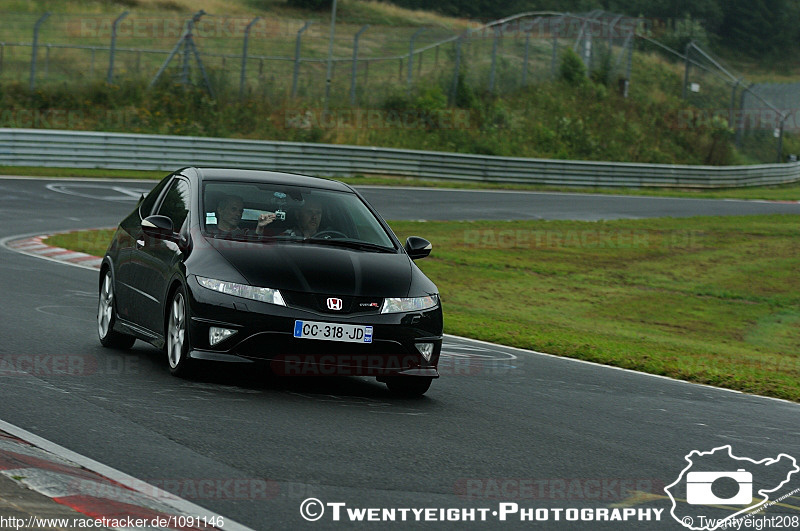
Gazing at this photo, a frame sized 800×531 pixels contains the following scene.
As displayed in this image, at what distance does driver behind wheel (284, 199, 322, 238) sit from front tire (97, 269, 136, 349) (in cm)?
188

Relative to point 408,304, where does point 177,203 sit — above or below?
above

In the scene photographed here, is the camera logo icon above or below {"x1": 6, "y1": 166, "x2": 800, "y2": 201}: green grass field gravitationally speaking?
above

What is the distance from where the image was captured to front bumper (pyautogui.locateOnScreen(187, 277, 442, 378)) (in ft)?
26.3

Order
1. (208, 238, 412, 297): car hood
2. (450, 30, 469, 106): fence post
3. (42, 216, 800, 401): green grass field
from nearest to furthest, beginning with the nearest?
(208, 238, 412, 297): car hood, (42, 216, 800, 401): green grass field, (450, 30, 469, 106): fence post

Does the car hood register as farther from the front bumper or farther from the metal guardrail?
the metal guardrail

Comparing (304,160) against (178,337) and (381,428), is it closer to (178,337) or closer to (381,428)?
(178,337)

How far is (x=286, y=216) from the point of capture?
360 inches

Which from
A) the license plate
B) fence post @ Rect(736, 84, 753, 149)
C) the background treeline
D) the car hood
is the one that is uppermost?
the background treeline

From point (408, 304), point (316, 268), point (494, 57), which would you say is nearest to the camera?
point (316, 268)

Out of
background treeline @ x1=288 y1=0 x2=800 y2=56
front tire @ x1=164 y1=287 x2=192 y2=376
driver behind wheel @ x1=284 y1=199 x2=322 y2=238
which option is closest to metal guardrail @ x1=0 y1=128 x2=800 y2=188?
driver behind wheel @ x1=284 y1=199 x2=322 y2=238

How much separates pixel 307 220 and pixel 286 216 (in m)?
0.16

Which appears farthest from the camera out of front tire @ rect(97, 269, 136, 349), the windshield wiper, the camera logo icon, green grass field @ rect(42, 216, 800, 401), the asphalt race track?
green grass field @ rect(42, 216, 800, 401)

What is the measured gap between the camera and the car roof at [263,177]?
9.55 metres

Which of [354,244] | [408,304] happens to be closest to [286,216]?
[354,244]
